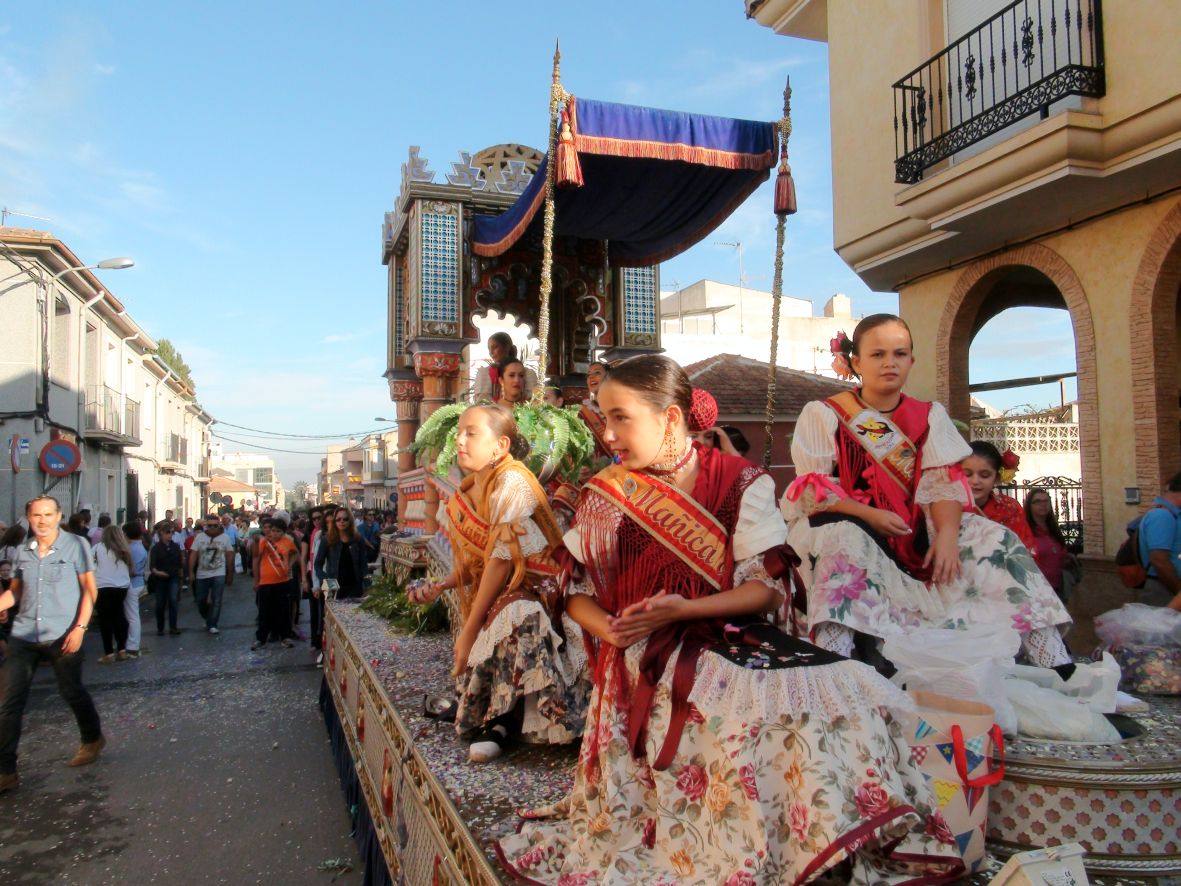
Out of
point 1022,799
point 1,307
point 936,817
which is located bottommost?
point 1022,799

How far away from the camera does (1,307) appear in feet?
54.7

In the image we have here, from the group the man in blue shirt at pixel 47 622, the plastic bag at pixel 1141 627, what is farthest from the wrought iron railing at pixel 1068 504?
the man in blue shirt at pixel 47 622

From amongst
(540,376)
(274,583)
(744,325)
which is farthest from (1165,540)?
(744,325)

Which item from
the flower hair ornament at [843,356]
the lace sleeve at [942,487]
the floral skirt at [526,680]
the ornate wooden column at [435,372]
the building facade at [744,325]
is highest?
the building facade at [744,325]

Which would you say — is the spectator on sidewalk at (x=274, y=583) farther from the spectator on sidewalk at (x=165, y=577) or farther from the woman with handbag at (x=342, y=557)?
the spectator on sidewalk at (x=165, y=577)

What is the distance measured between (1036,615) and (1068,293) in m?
5.54

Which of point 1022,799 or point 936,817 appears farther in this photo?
point 1022,799

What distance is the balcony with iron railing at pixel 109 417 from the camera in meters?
20.3

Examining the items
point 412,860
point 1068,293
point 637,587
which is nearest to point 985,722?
point 637,587

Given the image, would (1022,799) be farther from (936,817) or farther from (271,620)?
(271,620)

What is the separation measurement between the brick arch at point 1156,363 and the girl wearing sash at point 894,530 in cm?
458

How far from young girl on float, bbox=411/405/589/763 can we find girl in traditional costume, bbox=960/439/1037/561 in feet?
6.67

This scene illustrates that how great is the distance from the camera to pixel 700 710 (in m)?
1.75

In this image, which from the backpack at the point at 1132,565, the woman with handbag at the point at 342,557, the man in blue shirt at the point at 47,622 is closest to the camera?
the backpack at the point at 1132,565
